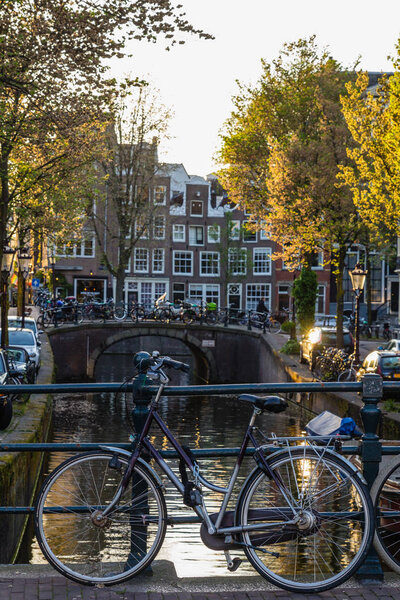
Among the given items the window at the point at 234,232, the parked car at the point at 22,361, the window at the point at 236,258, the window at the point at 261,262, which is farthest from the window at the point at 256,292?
the parked car at the point at 22,361

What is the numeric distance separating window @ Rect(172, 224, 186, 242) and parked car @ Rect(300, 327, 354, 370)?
3449cm

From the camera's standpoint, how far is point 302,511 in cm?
419

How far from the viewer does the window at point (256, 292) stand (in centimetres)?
6419

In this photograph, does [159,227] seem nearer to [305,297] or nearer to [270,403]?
[305,297]

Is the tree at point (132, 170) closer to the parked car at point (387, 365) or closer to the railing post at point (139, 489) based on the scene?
the parked car at point (387, 365)

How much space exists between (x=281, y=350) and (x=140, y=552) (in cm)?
2806

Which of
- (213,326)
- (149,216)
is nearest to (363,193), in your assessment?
(213,326)

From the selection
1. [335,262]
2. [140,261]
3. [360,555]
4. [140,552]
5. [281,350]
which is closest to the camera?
[360,555]

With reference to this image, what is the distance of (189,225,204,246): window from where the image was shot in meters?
64.7

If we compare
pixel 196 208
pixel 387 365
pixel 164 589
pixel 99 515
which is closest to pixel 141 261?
pixel 196 208

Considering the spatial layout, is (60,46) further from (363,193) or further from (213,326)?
(213,326)

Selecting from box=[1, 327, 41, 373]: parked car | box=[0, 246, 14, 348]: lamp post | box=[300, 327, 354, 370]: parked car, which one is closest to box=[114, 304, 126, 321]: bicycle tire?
box=[300, 327, 354, 370]: parked car

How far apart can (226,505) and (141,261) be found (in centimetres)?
5940

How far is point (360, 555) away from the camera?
402 centimetres
